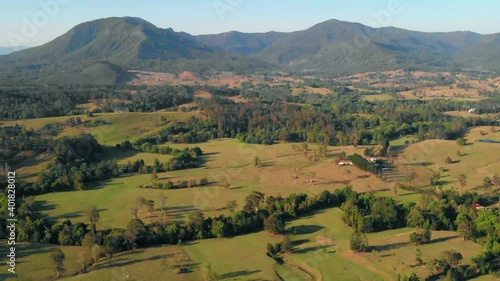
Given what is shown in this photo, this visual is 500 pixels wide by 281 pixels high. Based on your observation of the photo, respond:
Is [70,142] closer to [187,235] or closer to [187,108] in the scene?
[187,235]

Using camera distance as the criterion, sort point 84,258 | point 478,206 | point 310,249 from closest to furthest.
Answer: point 84,258 < point 310,249 < point 478,206

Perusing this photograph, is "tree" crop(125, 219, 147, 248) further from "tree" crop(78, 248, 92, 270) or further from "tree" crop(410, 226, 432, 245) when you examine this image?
"tree" crop(410, 226, 432, 245)

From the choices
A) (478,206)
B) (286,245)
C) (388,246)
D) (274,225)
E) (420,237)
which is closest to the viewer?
(286,245)

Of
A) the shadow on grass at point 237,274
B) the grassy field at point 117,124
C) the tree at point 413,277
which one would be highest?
the grassy field at point 117,124

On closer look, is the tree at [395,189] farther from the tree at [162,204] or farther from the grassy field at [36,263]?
the grassy field at [36,263]

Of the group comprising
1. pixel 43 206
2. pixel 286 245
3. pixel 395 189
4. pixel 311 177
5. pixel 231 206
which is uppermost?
pixel 43 206

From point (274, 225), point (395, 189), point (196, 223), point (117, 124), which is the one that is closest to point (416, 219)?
point (395, 189)

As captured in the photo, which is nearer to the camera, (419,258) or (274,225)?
(419,258)

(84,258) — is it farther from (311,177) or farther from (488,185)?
(488,185)

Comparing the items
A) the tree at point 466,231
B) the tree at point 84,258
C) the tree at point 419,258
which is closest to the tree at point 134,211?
the tree at point 84,258

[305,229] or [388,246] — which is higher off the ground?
[305,229]
